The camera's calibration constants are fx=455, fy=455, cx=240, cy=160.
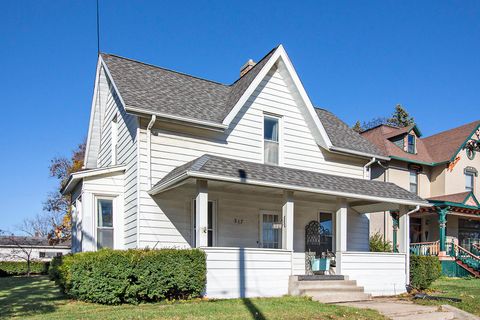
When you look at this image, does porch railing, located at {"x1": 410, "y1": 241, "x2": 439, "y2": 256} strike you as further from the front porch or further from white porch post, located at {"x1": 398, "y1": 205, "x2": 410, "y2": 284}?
white porch post, located at {"x1": 398, "y1": 205, "x2": 410, "y2": 284}

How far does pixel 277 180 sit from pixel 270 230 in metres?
3.42

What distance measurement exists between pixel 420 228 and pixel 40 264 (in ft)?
90.5

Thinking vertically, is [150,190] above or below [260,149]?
below

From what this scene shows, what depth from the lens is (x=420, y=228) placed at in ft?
93.2

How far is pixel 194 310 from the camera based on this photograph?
923cm

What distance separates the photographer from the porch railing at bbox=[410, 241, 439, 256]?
2480 centimetres

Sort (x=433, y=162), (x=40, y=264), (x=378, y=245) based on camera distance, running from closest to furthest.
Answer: (x=378, y=245) → (x=433, y=162) → (x=40, y=264)

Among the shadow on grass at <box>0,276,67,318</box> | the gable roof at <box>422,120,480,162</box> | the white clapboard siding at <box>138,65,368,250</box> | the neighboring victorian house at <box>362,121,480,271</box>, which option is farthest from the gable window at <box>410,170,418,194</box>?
the shadow on grass at <box>0,276,67,318</box>

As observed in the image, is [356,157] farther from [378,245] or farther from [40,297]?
[40,297]

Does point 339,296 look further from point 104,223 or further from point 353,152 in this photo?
point 104,223

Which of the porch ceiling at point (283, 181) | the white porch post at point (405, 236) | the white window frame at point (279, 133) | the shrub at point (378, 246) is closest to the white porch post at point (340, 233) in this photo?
the porch ceiling at point (283, 181)

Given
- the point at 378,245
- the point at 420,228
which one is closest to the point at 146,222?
the point at 378,245

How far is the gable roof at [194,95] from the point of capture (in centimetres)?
1369

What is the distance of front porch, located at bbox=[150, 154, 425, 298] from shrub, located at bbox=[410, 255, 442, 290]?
47 centimetres
